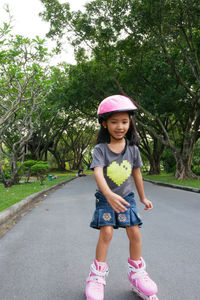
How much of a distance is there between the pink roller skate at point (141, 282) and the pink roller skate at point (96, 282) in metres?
0.25

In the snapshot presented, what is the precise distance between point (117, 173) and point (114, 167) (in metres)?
0.06

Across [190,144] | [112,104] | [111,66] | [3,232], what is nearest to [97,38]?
[111,66]

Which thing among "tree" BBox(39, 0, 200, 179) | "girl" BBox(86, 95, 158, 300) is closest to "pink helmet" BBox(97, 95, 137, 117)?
"girl" BBox(86, 95, 158, 300)

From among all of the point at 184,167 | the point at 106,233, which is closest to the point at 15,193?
the point at 106,233

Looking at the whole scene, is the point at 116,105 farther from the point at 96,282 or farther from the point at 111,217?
the point at 96,282

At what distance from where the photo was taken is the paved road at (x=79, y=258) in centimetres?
264

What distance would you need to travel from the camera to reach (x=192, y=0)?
38.9ft

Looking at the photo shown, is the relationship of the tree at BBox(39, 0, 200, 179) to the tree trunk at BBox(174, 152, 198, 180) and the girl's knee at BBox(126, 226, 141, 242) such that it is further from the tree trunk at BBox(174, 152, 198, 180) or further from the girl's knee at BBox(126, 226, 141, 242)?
the girl's knee at BBox(126, 226, 141, 242)

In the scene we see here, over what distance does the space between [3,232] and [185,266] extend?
3.18 metres

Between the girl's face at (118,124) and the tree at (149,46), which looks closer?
the girl's face at (118,124)

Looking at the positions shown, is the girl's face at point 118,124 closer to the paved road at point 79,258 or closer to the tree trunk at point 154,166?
the paved road at point 79,258

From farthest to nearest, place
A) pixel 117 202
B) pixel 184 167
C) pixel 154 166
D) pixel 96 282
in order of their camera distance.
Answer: pixel 154 166, pixel 184 167, pixel 96 282, pixel 117 202

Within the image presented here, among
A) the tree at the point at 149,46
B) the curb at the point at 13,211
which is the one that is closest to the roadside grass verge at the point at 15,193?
the curb at the point at 13,211

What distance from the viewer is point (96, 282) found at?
95.7 inches
